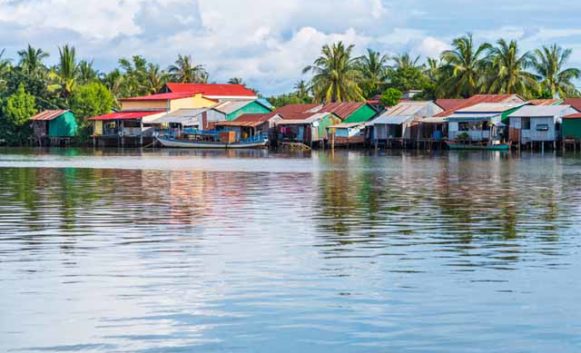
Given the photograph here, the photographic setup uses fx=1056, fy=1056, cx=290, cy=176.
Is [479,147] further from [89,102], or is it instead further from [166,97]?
[89,102]

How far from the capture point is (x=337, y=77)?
262 feet

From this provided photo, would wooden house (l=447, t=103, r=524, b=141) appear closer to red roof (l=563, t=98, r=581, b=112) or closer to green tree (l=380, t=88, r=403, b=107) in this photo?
red roof (l=563, t=98, r=581, b=112)

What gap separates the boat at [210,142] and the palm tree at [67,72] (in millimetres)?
11058

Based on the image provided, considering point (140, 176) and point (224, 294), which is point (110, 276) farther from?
point (140, 176)

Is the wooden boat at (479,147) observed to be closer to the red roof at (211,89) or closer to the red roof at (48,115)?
the red roof at (211,89)

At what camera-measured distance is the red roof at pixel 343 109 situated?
247ft

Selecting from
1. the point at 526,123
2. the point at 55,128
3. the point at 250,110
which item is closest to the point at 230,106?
the point at 250,110

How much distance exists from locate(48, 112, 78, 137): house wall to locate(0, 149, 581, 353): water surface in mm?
64253

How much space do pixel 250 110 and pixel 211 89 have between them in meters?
7.54

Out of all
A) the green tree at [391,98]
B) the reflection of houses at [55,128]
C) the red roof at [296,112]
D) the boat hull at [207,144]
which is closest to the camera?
the green tree at [391,98]

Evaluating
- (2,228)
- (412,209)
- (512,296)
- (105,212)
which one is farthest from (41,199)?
(512,296)

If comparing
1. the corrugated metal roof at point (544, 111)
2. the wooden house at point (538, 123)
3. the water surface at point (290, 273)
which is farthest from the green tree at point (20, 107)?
the water surface at point (290, 273)

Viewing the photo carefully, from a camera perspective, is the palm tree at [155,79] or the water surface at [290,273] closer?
the water surface at [290,273]

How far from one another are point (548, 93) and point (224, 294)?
6402cm
